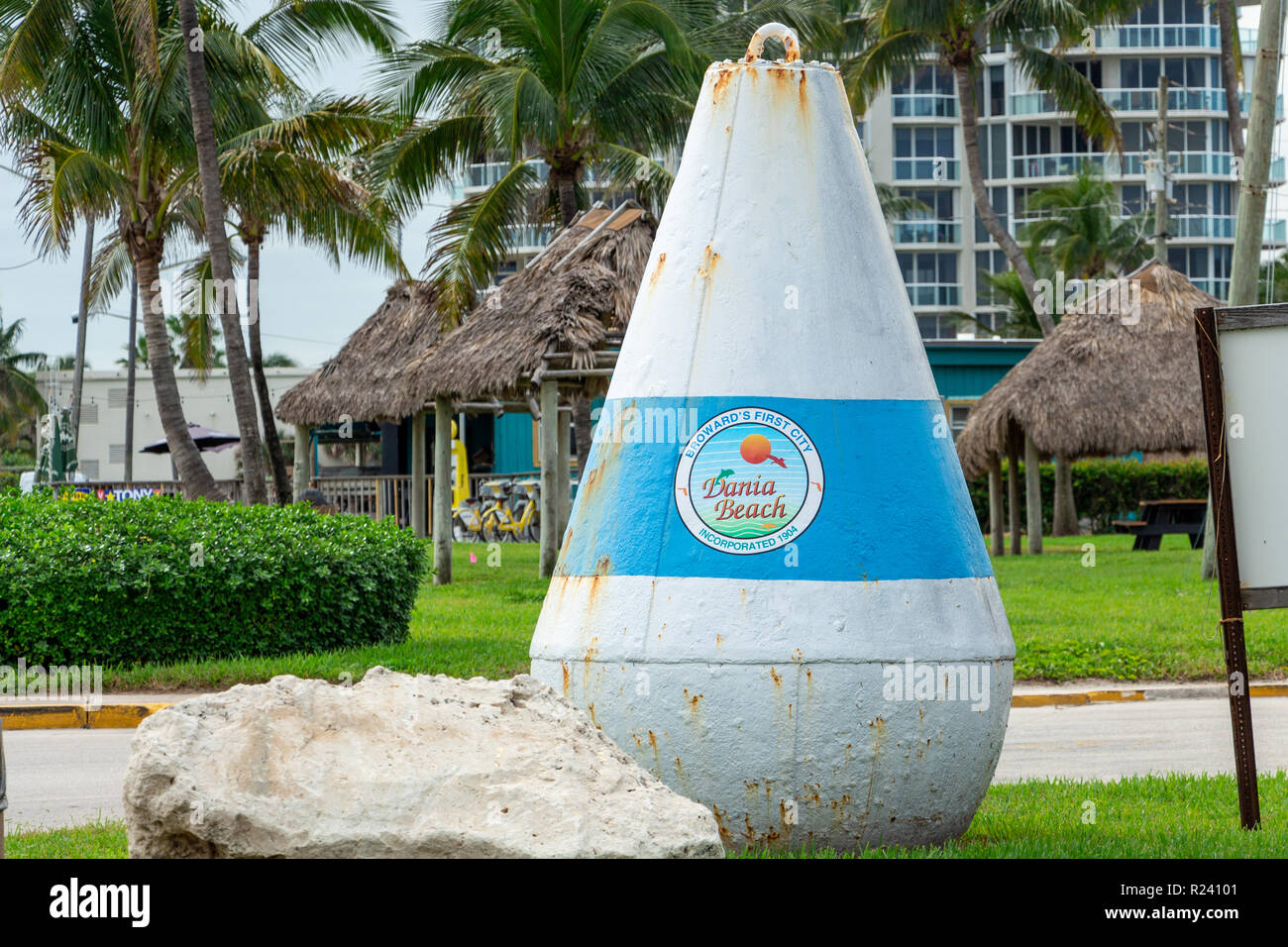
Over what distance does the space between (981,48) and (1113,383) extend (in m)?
7.97

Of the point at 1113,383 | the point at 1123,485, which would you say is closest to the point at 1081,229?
the point at 1123,485

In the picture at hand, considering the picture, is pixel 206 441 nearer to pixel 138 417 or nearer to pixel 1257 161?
pixel 138 417

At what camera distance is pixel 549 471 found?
1941 centimetres

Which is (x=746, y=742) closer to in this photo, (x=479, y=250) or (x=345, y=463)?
(x=479, y=250)

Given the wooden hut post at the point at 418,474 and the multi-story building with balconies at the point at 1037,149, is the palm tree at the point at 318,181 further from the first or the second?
the multi-story building with balconies at the point at 1037,149

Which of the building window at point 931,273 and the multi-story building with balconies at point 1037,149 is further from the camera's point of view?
the building window at point 931,273

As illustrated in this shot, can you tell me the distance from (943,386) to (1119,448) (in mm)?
16088

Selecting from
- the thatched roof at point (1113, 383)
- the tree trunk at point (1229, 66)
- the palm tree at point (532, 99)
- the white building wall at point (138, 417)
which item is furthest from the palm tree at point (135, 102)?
the white building wall at point (138, 417)

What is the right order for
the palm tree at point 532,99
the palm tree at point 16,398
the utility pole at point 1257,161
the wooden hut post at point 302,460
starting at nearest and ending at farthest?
the utility pole at point 1257,161, the palm tree at point 532,99, the wooden hut post at point 302,460, the palm tree at point 16,398

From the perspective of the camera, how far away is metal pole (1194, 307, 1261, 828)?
6484mm

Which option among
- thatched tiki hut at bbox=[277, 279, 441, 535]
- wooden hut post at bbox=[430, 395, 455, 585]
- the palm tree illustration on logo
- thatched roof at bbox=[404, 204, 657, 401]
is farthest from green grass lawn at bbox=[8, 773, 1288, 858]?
thatched tiki hut at bbox=[277, 279, 441, 535]

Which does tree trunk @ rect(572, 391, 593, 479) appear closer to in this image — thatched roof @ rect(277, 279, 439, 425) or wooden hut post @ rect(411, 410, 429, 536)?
wooden hut post @ rect(411, 410, 429, 536)

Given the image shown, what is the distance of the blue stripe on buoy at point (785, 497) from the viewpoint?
559 centimetres

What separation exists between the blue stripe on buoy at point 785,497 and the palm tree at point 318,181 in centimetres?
1469
